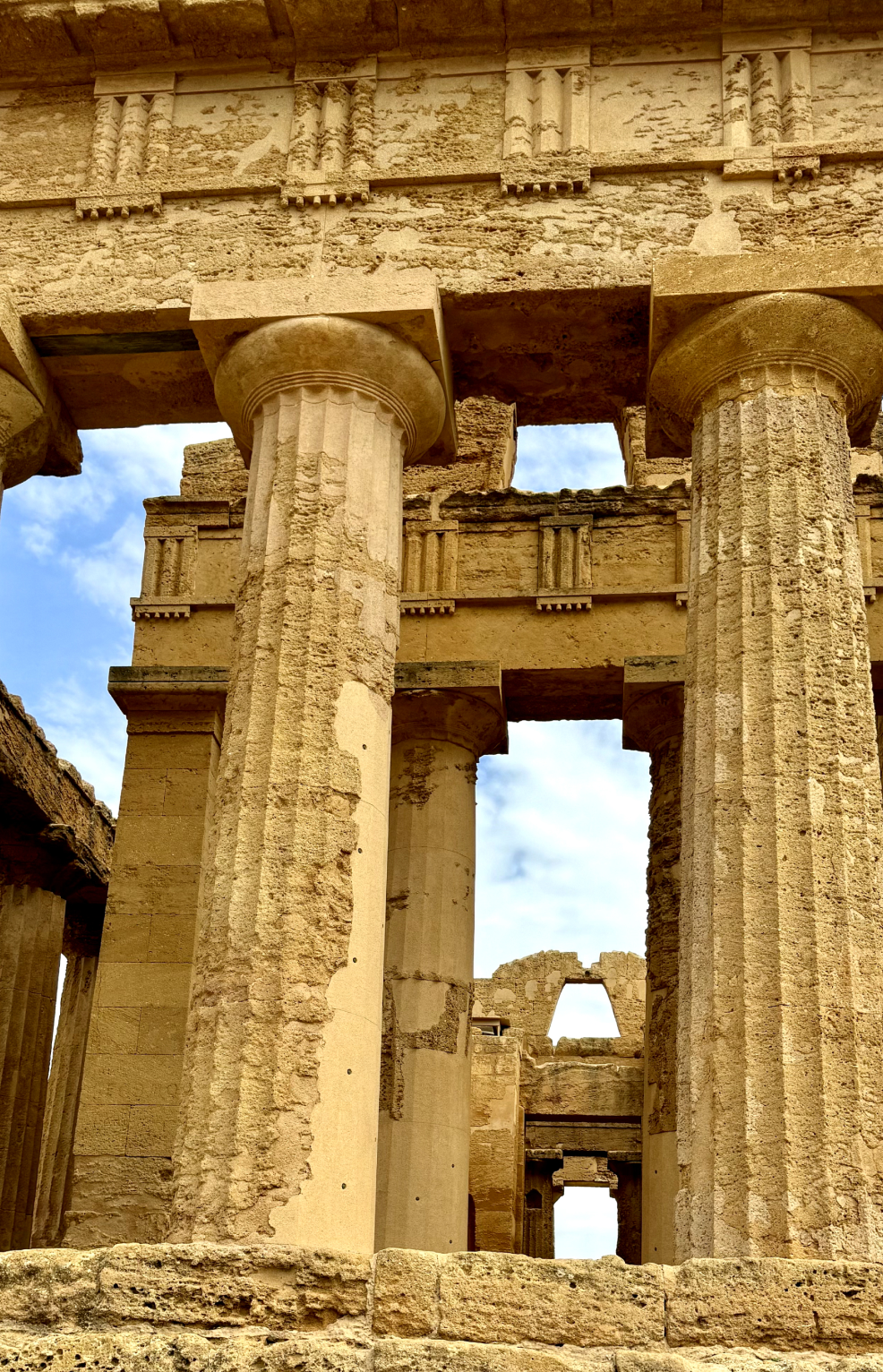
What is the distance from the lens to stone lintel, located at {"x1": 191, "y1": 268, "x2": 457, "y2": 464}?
34.7 feet

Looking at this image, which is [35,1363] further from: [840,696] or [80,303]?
[80,303]

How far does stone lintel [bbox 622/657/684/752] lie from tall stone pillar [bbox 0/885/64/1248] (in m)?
7.62

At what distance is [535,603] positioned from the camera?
51.1 ft

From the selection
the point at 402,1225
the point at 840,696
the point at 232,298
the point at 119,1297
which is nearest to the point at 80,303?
the point at 232,298

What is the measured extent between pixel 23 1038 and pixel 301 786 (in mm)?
10549

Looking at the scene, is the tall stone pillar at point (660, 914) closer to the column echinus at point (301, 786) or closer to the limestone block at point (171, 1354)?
the column echinus at point (301, 786)

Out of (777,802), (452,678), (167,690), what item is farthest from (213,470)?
(777,802)

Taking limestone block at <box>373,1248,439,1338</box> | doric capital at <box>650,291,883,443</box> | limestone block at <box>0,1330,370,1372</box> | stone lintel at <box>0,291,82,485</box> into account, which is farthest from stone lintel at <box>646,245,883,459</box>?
limestone block at <box>0,1330,370,1372</box>

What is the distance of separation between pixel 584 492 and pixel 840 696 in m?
7.21

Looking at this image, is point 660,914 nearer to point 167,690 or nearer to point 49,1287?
point 167,690

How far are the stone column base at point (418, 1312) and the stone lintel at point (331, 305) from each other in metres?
5.84

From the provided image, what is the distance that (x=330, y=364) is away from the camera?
10.6m

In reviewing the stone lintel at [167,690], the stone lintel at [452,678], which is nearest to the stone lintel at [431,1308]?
the stone lintel at [452,678]

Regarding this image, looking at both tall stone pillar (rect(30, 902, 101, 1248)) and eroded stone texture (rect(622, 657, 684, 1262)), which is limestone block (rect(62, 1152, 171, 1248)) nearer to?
eroded stone texture (rect(622, 657, 684, 1262))
